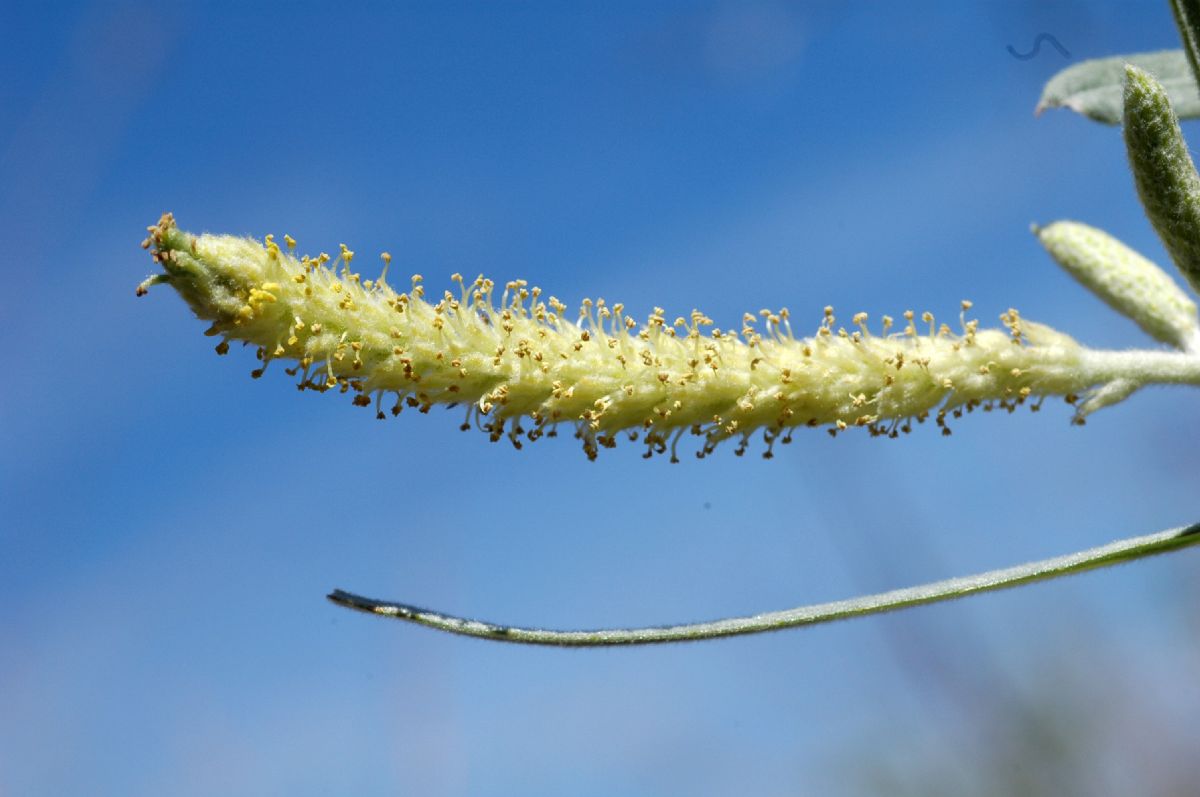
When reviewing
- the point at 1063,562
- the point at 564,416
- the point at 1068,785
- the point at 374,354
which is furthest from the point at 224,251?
the point at 1068,785

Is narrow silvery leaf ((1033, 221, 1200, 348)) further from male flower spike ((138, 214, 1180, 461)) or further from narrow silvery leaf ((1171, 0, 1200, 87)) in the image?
narrow silvery leaf ((1171, 0, 1200, 87))

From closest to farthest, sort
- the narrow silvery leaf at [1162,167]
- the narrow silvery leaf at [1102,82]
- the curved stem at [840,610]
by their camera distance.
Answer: the narrow silvery leaf at [1162,167]
the curved stem at [840,610]
the narrow silvery leaf at [1102,82]

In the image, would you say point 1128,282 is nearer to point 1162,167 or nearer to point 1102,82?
point 1102,82

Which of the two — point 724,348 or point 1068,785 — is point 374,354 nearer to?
point 724,348

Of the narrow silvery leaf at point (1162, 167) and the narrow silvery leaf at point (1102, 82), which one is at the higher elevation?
the narrow silvery leaf at point (1102, 82)

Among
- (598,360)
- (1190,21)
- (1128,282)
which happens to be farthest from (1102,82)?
(598,360)

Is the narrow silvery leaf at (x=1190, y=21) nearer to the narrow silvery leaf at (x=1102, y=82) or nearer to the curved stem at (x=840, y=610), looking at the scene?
the narrow silvery leaf at (x=1102, y=82)

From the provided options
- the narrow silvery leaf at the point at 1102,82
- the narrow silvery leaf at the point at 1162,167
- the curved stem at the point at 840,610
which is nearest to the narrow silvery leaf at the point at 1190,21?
the narrow silvery leaf at the point at 1162,167
